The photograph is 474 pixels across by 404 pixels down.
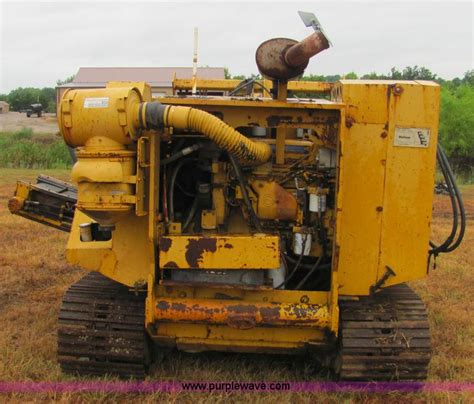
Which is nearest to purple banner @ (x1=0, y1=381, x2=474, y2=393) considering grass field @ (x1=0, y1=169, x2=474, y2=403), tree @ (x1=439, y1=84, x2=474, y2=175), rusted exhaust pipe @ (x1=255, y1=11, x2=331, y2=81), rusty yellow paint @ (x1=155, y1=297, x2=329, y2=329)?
grass field @ (x1=0, y1=169, x2=474, y2=403)

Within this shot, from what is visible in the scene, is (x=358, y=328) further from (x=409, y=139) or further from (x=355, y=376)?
(x=409, y=139)

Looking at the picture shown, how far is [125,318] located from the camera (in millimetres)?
4570

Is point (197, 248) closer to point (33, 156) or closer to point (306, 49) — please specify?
point (306, 49)

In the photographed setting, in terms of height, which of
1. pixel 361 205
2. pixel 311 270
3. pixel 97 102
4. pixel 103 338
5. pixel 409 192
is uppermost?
pixel 97 102

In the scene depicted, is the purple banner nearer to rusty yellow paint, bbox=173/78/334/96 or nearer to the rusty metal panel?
the rusty metal panel

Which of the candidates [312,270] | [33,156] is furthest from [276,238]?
[33,156]

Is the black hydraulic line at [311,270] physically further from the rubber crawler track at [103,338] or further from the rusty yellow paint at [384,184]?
the rubber crawler track at [103,338]

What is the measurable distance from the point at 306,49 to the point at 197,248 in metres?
1.52

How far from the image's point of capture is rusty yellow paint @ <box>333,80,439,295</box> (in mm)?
4340

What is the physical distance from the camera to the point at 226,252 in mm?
4180

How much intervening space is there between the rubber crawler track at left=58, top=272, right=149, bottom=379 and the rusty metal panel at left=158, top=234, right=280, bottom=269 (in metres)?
0.71

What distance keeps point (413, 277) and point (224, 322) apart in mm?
1418

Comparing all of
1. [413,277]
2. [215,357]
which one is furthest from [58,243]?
[413,277]

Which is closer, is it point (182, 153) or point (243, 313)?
point (243, 313)
